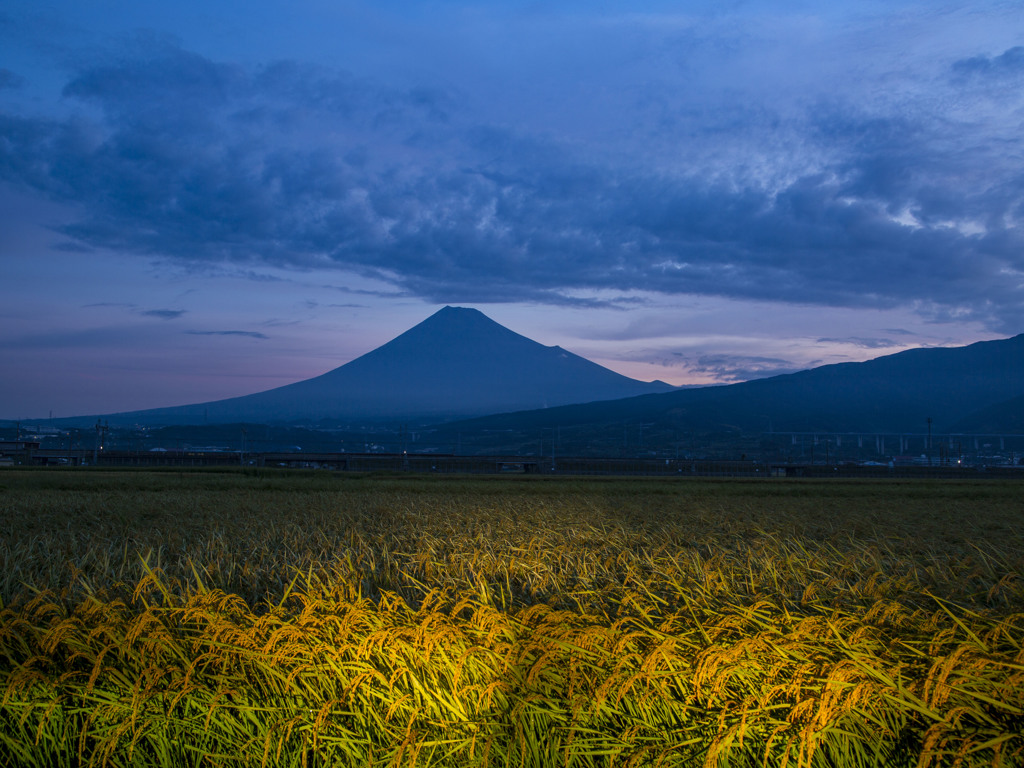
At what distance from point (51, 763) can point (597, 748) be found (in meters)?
2.42

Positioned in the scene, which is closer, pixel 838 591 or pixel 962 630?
pixel 962 630

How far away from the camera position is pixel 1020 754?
2.11 m

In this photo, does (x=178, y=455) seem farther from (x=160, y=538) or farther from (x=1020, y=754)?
(x=1020, y=754)

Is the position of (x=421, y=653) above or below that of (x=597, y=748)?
above

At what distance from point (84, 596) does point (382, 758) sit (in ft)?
8.64

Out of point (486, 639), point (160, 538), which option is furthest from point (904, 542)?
point (160, 538)

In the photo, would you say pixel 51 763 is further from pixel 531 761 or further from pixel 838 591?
pixel 838 591

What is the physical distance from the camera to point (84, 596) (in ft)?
13.4

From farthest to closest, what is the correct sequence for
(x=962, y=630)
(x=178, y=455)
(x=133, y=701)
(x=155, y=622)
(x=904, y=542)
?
(x=178, y=455), (x=904, y=542), (x=155, y=622), (x=962, y=630), (x=133, y=701)

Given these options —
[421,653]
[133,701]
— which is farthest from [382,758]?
[133,701]

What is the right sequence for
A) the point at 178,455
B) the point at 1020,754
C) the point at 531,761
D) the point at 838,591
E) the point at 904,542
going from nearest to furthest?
the point at 1020,754 → the point at 531,761 → the point at 838,591 → the point at 904,542 → the point at 178,455

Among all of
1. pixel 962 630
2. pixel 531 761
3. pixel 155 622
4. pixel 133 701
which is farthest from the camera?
pixel 155 622

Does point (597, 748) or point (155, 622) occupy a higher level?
point (155, 622)

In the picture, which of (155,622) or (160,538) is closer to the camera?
(155,622)
